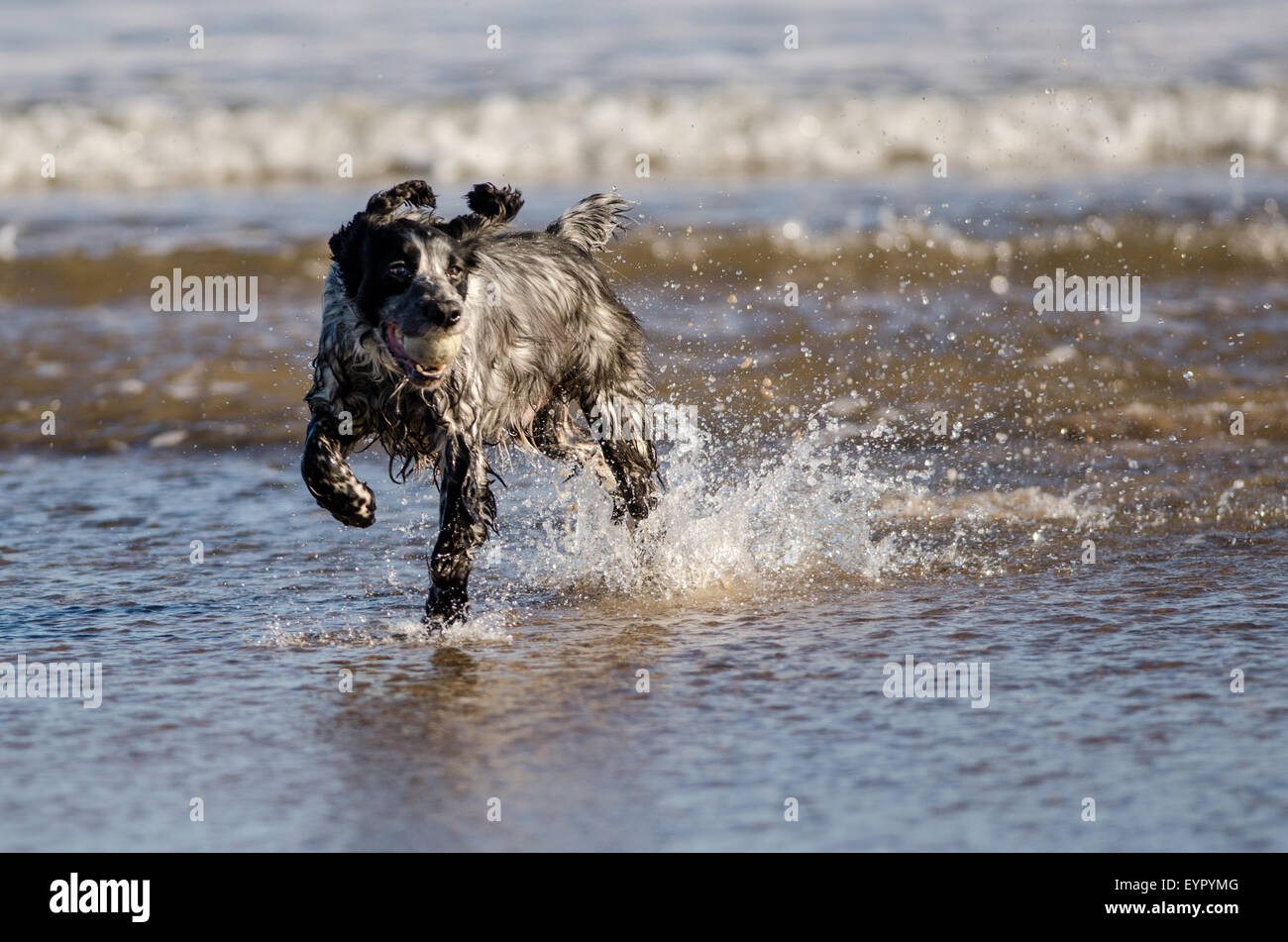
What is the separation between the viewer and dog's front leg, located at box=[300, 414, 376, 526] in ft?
19.1

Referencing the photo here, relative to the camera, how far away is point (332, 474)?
5832 millimetres

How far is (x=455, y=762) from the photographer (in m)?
4.32

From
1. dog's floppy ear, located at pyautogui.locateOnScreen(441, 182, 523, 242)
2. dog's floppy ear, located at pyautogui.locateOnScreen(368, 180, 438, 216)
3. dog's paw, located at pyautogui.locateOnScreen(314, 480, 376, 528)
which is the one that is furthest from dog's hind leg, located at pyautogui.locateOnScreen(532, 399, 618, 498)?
dog's floppy ear, located at pyautogui.locateOnScreen(368, 180, 438, 216)

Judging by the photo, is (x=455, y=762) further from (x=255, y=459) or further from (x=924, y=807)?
(x=255, y=459)

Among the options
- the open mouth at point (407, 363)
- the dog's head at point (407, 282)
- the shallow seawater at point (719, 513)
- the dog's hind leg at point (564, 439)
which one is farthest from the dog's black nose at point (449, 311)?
the dog's hind leg at point (564, 439)

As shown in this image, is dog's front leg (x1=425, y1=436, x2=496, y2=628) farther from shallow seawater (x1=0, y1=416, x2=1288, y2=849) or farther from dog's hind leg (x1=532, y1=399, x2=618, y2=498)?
dog's hind leg (x1=532, y1=399, x2=618, y2=498)

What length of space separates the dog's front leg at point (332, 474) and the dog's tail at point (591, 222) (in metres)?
1.67

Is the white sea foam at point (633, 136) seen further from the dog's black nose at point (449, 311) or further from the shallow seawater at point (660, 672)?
the dog's black nose at point (449, 311)

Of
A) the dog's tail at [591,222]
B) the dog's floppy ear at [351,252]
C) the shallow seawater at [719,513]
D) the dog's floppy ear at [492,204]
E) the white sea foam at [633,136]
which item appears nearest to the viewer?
the shallow seawater at [719,513]

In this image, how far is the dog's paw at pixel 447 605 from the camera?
5664 mm
